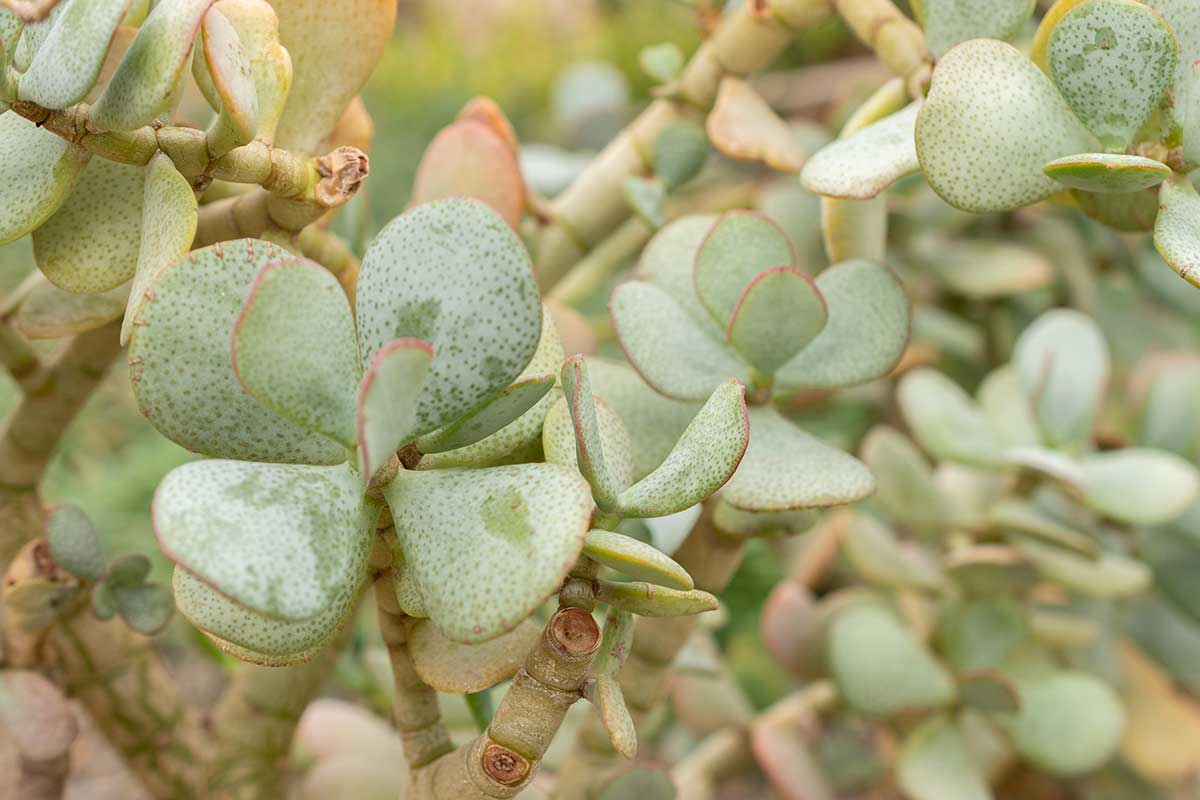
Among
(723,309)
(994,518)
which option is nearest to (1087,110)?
(723,309)

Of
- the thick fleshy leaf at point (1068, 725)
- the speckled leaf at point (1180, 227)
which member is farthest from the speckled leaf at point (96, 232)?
the thick fleshy leaf at point (1068, 725)

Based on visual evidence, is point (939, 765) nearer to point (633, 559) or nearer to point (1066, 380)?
A: point (1066, 380)

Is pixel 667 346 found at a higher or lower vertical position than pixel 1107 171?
lower

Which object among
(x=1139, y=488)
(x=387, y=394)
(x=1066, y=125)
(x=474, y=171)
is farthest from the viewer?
(x=1139, y=488)

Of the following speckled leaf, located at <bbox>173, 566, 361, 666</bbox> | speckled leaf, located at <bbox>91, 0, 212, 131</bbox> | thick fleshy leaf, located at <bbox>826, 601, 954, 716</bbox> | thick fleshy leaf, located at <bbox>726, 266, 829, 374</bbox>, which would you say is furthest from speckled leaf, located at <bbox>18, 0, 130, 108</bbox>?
thick fleshy leaf, located at <bbox>826, 601, 954, 716</bbox>

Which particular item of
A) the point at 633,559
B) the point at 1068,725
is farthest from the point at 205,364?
the point at 1068,725

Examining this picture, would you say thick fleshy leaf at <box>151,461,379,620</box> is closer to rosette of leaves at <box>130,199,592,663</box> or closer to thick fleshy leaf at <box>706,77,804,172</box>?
rosette of leaves at <box>130,199,592,663</box>

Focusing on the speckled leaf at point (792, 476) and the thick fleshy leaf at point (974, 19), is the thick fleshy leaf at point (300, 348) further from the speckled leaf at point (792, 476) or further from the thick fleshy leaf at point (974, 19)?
the thick fleshy leaf at point (974, 19)

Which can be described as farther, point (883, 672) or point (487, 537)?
point (883, 672)

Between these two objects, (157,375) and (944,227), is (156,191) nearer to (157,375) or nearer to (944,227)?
(157,375)
